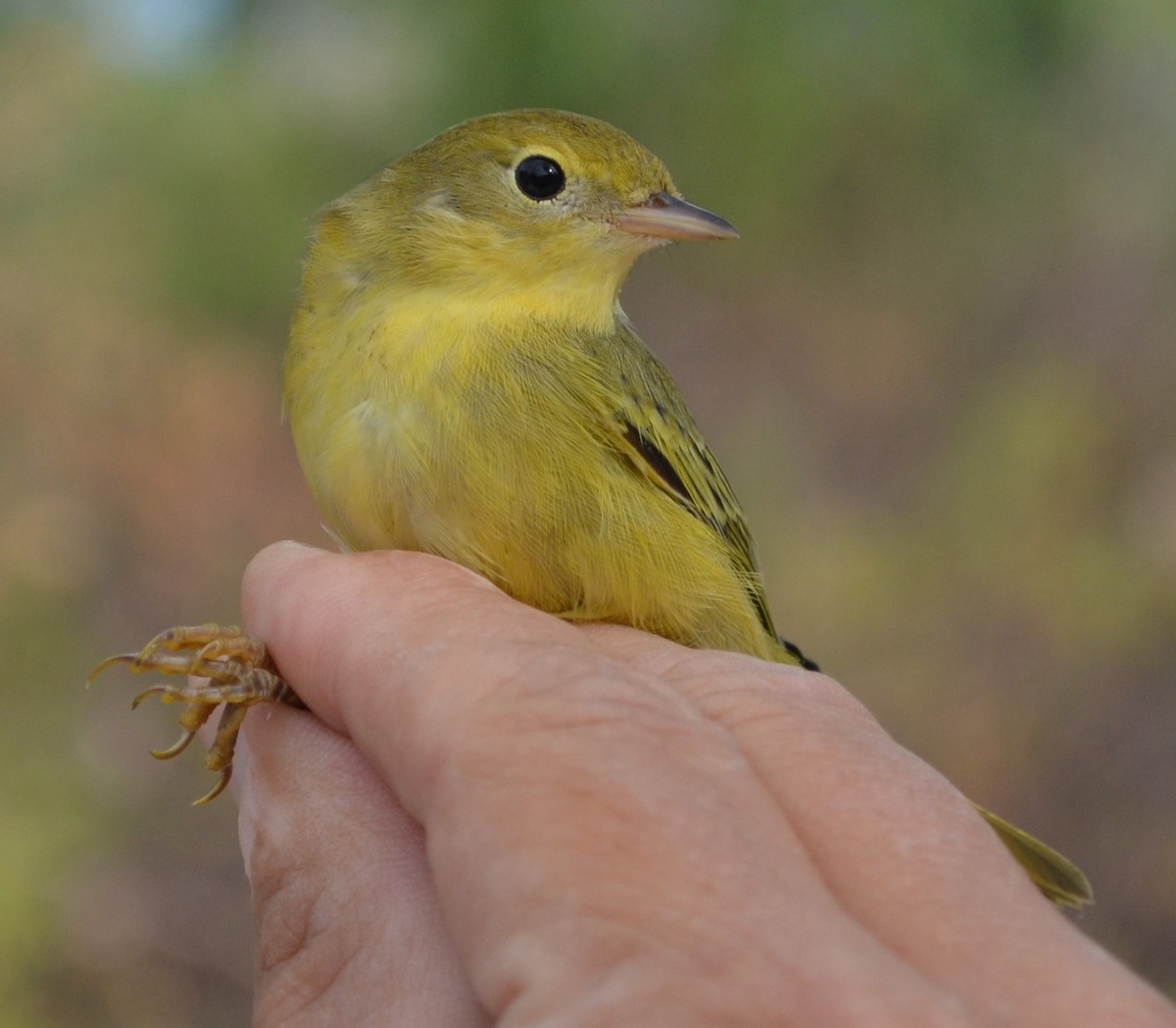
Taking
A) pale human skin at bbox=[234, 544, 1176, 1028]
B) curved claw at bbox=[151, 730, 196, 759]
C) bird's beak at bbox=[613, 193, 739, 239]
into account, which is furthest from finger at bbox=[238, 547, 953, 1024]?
bird's beak at bbox=[613, 193, 739, 239]

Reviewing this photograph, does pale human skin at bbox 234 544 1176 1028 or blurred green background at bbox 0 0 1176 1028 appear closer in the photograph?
pale human skin at bbox 234 544 1176 1028

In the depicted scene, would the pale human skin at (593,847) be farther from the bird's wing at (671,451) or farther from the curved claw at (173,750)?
the bird's wing at (671,451)

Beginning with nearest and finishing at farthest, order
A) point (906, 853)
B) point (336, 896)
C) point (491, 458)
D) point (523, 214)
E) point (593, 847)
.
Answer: point (593, 847) → point (906, 853) → point (336, 896) → point (491, 458) → point (523, 214)

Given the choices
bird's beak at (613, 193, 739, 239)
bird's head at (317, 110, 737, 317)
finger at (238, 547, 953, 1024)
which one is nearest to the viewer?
finger at (238, 547, 953, 1024)

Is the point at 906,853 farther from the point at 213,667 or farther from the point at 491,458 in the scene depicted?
the point at 213,667

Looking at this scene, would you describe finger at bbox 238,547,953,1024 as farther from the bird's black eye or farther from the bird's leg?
the bird's black eye

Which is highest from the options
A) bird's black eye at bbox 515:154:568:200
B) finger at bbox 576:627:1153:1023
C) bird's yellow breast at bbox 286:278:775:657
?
bird's black eye at bbox 515:154:568:200

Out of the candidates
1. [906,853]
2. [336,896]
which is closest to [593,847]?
[906,853]

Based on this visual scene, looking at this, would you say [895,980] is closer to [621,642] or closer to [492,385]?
[621,642]

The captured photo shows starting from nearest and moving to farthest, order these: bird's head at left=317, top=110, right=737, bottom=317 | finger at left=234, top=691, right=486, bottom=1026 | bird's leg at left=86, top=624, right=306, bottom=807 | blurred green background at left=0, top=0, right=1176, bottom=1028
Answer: finger at left=234, top=691, right=486, bottom=1026 < bird's leg at left=86, top=624, right=306, bottom=807 < bird's head at left=317, top=110, right=737, bottom=317 < blurred green background at left=0, top=0, right=1176, bottom=1028
